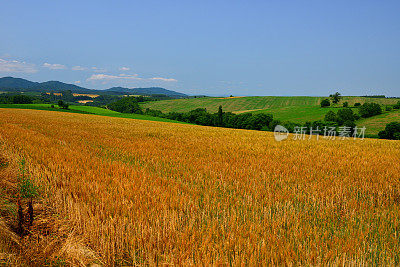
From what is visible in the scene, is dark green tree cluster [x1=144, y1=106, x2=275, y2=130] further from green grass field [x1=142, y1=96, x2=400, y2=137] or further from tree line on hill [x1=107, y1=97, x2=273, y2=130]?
green grass field [x1=142, y1=96, x2=400, y2=137]

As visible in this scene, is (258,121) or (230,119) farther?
(230,119)

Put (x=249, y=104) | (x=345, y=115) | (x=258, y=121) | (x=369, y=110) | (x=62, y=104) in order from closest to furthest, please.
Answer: (x=258, y=121) → (x=345, y=115) → (x=369, y=110) → (x=62, y=104) → (x=249, y=104)

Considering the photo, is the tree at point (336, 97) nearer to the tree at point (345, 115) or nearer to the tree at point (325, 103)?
the tree at point (325, 103)

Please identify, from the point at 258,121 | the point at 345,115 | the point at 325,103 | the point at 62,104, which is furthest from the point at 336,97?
the point at 62,104

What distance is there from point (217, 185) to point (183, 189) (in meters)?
0.83

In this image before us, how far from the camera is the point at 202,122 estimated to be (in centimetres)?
8556

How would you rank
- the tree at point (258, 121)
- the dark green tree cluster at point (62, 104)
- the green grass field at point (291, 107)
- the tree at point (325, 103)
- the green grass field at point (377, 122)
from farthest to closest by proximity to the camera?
the tree at point (325, 103) < the dark green tree cluster at point (62, 104) < the tree at point (258, 121) < the green grass field at point (291, 107) < the green grass field at point (377, 122)

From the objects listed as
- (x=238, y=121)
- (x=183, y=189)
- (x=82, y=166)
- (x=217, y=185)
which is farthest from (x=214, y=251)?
(x=238, y=121)

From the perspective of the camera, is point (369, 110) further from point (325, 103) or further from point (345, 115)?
point (325, 103)

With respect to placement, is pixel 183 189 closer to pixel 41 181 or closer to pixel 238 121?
pixel 41 181

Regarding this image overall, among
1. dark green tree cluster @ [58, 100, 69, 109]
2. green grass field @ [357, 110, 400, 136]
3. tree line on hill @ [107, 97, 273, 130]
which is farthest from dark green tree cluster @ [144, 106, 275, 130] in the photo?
dark green tree cluster @ [58, 100, 69, 109]

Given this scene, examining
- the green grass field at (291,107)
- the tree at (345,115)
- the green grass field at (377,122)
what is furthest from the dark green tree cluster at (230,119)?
the green grass field at (377,122)

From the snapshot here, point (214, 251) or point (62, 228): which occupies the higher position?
point (214, 251)

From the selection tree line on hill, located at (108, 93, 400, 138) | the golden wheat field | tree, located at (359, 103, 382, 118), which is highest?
tree, located at (359, 103, 382, 118)
